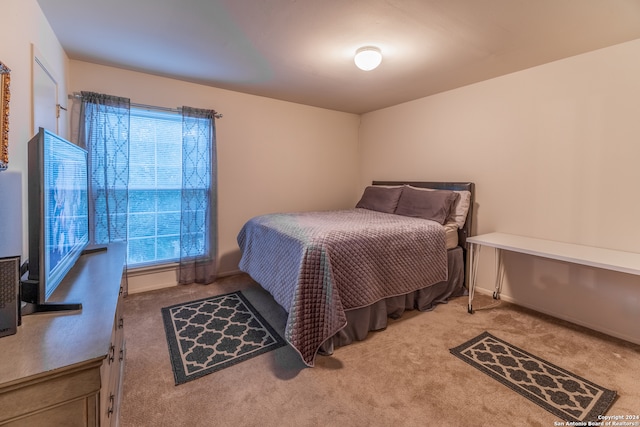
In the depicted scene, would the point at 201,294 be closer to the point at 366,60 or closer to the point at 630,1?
the point at 366,60

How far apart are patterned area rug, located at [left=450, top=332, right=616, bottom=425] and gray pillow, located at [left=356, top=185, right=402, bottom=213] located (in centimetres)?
174

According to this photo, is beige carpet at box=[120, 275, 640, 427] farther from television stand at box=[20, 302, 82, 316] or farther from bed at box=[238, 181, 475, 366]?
television stand at box=[20, 302, 82, 316]

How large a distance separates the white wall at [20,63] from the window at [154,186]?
1.22 m

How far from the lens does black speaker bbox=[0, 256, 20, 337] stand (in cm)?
89

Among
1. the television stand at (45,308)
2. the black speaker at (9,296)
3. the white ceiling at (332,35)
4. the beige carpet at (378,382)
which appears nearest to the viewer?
the black speaker at (9,296)

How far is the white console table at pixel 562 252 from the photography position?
1.94m

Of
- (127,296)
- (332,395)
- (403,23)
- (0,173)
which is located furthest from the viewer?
(127,296)

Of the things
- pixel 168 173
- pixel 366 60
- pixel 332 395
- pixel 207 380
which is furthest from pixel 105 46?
pixel 332 395

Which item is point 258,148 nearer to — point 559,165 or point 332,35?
point 332,35

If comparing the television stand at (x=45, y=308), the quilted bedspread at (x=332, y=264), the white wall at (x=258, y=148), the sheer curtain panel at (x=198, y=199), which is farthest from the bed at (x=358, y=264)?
the television stand at (x=45, y=308)

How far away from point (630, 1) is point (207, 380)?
337 cm

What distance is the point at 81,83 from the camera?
8.92 feet

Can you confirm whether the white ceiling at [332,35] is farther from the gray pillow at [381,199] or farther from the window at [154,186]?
the gray pillow at [381,199]

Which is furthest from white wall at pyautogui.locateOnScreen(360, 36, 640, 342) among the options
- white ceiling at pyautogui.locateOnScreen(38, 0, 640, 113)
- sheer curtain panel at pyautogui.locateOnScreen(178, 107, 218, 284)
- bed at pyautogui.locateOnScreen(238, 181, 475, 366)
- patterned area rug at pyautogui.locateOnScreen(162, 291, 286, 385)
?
sheer curtain panel at pyautogui.locateOnScreen(178, 107, 218, 284)
